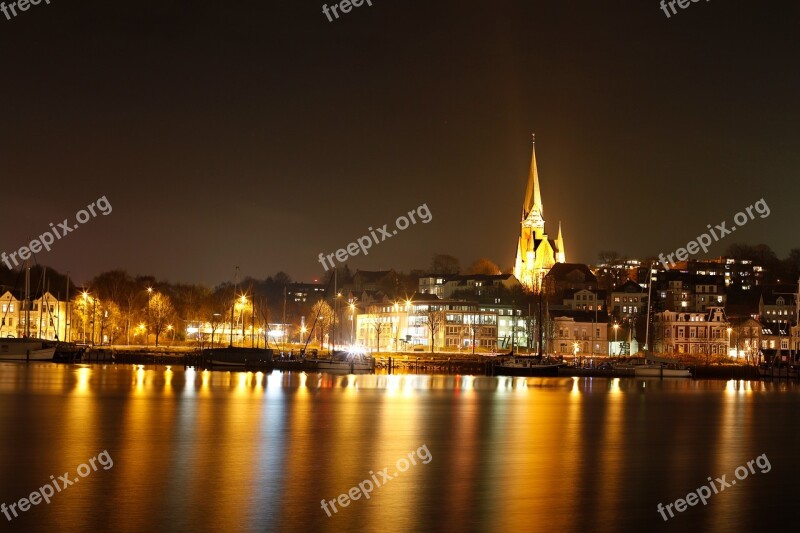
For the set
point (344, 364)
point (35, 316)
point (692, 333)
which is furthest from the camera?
point (692, 333)

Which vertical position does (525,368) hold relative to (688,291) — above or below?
below

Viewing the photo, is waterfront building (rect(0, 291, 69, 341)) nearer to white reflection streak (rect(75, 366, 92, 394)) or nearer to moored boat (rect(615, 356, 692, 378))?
white reflection streak (rect(75, 366, 92, 394))

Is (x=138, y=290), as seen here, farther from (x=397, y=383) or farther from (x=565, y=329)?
(x=397, y=383)

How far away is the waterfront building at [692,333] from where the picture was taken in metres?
147

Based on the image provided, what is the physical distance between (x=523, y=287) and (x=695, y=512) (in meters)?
164

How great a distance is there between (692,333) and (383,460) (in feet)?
396

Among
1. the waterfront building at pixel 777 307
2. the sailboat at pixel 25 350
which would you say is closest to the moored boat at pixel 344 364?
the sailboat at pixel 25 350

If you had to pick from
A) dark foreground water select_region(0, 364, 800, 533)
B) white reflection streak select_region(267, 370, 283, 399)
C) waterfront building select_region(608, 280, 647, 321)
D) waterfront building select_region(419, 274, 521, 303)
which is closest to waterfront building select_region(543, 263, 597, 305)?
waterfront building select_region(419, 274, 521, 303)

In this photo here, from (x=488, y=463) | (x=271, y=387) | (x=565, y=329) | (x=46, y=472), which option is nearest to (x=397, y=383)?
(x=271, y=387)

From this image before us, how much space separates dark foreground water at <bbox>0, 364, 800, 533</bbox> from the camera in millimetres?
25562

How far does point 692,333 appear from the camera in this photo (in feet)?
486

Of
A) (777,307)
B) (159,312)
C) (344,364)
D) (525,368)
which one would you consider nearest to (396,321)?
(159,312)

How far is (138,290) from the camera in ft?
506

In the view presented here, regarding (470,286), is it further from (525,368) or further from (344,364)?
(344,364)
